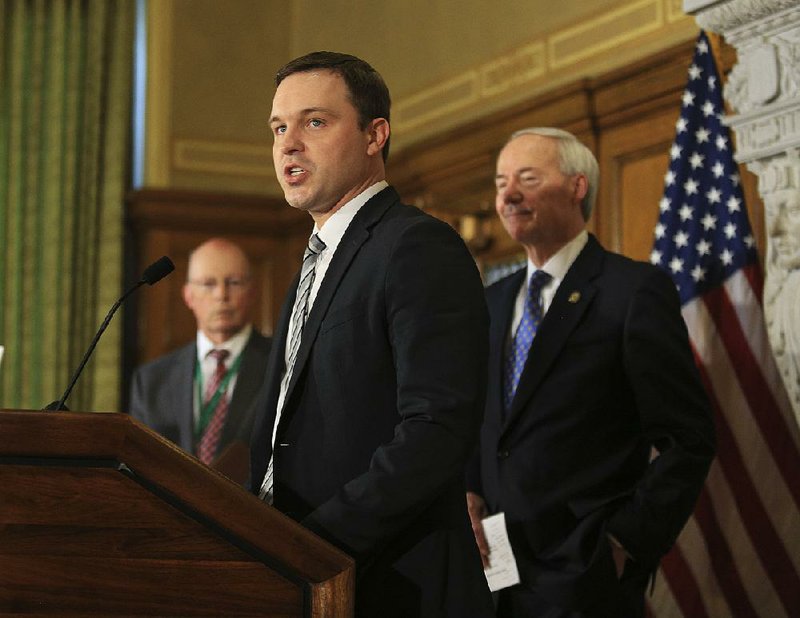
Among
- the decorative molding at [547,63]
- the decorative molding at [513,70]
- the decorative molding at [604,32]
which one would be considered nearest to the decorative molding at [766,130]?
the decorative molding at [547,63]

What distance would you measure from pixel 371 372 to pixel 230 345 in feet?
10.8

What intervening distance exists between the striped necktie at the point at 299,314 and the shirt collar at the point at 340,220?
2cm

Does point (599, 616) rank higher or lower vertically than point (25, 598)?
lower

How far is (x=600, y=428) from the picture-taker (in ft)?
10.4

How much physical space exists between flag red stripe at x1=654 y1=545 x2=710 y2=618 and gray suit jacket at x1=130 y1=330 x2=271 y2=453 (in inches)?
64.4

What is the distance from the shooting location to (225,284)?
210 inches

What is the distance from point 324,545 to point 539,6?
207 inches

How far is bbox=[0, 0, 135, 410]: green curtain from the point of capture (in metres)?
8.07

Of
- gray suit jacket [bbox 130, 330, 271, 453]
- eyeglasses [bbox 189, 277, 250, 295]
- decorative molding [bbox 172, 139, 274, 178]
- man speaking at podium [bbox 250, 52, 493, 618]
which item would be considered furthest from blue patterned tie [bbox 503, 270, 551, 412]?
decorative molding [bbox 172, 139, 274, 178]

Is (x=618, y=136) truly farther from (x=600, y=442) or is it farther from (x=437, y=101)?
(x=600, y=442)

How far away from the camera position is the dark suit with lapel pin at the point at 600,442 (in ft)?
10.0

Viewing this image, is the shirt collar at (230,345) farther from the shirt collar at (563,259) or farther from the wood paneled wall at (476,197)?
the shirt collar at (563,259)

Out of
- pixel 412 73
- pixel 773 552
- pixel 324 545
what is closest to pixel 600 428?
pixel 773 552

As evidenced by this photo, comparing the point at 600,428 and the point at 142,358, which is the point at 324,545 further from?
the point at 142,358
